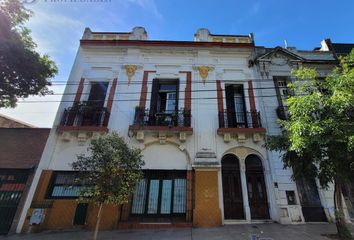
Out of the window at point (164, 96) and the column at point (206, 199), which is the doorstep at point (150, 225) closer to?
the column at point (206, 199)

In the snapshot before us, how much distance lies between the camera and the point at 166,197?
865 cm

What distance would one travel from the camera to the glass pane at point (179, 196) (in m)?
8.42

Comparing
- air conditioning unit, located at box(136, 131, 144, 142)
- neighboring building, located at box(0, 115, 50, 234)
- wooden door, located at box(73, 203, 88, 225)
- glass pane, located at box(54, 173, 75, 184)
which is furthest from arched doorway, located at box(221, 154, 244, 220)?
neighboring building, located at box(0, 115, 50, 234)

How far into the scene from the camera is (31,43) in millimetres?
10469

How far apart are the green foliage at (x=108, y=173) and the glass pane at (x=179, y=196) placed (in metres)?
2.69

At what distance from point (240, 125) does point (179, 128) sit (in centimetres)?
356

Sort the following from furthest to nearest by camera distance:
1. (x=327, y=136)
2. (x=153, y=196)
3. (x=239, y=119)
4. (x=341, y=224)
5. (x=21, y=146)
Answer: (x=239, y=119) < (x=21, y=146) < (x=153, y=196) < (x=341, y=224) < (x=327, y=136)

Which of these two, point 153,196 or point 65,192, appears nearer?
point 65,192

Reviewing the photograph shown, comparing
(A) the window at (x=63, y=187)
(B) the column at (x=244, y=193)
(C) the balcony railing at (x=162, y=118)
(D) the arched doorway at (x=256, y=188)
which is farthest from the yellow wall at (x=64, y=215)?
(D) the arched doorway at (x=256, y=188)

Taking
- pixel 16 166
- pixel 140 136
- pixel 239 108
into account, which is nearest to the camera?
pixel 16 166

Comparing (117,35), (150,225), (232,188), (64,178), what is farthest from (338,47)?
(64,178)

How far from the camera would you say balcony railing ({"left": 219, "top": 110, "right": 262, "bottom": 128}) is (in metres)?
9.85

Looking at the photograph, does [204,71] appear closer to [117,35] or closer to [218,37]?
[218,37]

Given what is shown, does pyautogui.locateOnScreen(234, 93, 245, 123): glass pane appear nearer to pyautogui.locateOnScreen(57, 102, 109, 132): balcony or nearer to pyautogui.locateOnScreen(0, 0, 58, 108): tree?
pyautogui.locateOnScreen(57, 102, 109, 132): balcony
